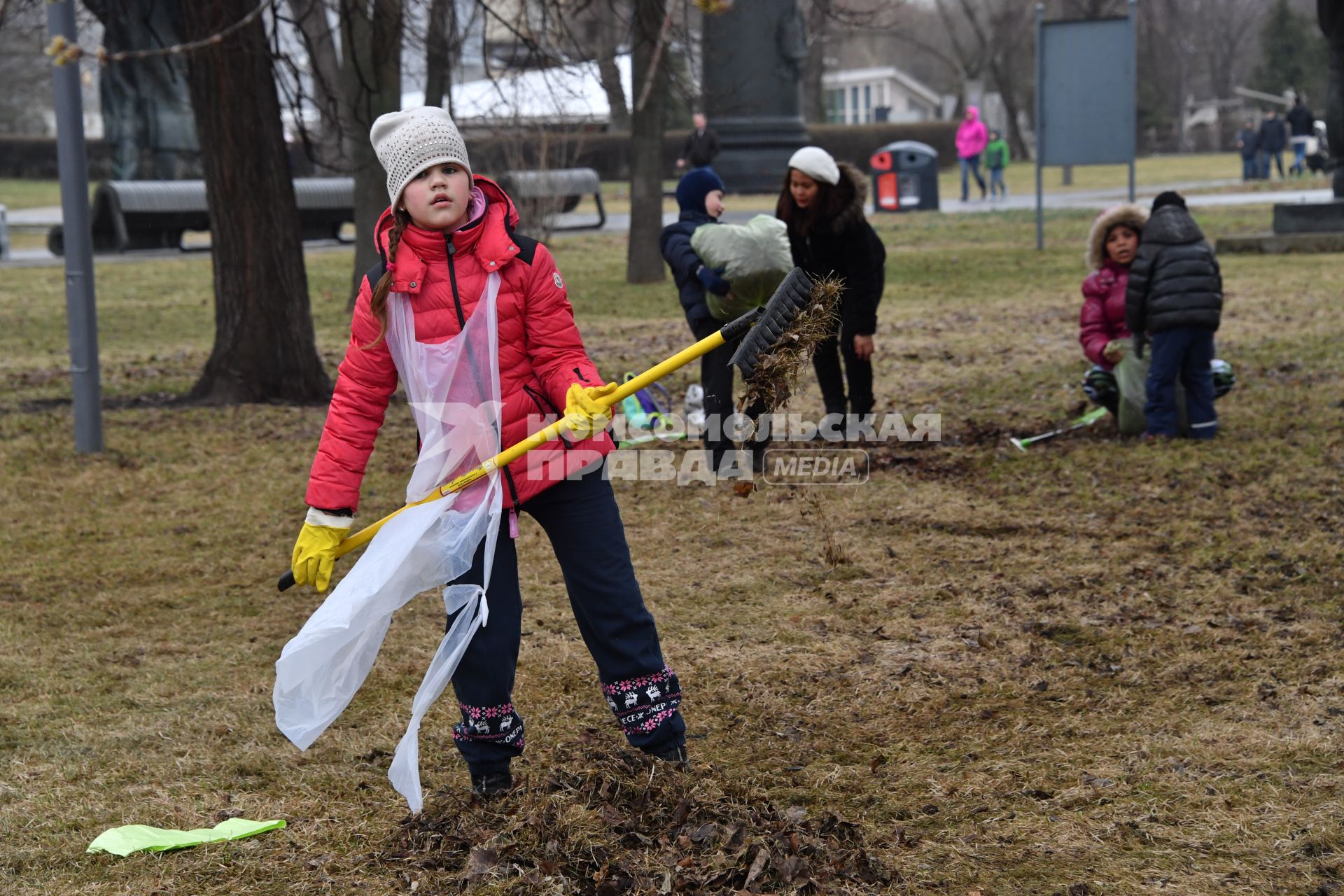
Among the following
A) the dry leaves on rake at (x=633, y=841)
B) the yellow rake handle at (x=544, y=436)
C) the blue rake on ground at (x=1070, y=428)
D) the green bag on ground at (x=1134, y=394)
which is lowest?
the dry leaves on rake at (x=633, y=841)

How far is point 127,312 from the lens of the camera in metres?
15.2

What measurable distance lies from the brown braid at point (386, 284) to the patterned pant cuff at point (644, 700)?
104 centimetres

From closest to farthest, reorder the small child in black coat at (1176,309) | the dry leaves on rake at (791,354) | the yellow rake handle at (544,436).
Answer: the yellow rake handle at (544,436) < the dry leaves on rake at (791,354) < the small child in black coat at (1176,309)

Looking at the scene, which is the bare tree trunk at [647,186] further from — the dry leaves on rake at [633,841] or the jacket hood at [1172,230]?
the dry leaves on rake at [633,841]

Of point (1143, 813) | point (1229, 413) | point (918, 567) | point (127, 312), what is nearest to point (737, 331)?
point (1143, 813)

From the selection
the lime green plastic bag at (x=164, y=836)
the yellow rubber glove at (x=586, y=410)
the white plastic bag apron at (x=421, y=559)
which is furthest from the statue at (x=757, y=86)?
the lime green plastic bag at (x=164, y=836)

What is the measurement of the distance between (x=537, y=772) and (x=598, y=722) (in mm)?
644

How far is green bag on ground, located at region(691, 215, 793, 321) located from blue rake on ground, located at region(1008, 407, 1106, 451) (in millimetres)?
1935

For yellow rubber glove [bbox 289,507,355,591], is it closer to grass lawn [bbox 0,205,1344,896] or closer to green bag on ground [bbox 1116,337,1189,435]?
grass lawn [bbox 0,205,1344,896]

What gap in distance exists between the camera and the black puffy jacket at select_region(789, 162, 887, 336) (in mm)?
7316

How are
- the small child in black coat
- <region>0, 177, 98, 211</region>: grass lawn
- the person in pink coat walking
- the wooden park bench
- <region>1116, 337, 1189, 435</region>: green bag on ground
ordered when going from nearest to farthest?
the small child in black coat → <region>1116, 337, 1189, 435</region>: green bag on ground → the wooden park bench → the person in pink coat walking → <region>0, 177, 98, 211</region>: grass lawn

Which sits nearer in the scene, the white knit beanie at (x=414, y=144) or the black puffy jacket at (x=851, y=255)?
the white knit beanie at (x=414, y=144)

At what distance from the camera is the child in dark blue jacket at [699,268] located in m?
6.87

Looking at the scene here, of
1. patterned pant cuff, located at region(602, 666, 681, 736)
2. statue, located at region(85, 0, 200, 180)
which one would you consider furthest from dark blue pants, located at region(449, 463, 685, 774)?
statue, located at region(85, 0, 200, 180)
